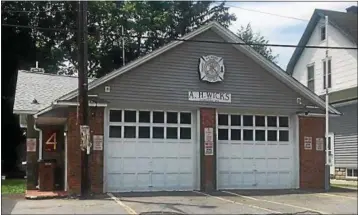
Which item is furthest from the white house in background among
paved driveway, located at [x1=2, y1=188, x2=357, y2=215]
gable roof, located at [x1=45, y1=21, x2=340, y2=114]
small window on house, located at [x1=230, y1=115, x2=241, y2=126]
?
small window on house, located at [x1=230, y1=115, x2=241, y2=126]

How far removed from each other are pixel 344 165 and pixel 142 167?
308 inches

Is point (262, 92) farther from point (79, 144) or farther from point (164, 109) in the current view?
point (79, 144)

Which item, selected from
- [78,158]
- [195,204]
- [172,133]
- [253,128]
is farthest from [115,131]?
[253,128]

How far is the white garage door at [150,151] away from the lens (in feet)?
47.2

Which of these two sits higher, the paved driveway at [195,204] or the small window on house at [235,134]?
the small window on house at [235,134]

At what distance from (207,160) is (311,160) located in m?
3.36

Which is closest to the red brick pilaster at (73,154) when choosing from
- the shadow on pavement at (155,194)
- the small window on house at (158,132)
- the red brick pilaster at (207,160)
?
the shadow on pavement at (155,194)

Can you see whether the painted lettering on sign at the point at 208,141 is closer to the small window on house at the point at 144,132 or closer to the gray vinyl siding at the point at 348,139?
the small window on house at the point at 144,132

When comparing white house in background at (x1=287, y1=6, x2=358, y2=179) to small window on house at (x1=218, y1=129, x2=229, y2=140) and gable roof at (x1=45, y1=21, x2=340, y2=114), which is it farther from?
small window on house at (x1=218, y1=129, x2=229, y2=140)

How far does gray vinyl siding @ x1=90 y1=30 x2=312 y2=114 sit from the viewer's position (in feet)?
47.3

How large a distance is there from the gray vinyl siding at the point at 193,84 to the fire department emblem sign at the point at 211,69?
0.13m

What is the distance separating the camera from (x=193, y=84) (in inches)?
594

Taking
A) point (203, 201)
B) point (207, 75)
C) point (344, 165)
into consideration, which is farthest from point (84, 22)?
point (344, 165)

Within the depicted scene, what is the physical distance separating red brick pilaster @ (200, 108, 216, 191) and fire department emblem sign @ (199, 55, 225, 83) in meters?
0.90
